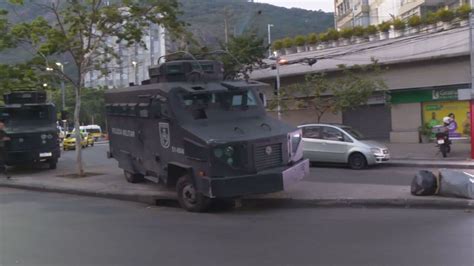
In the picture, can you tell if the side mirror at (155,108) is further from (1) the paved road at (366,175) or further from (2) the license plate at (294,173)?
(1) the paved road at (366,175)

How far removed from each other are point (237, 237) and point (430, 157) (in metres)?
14.1

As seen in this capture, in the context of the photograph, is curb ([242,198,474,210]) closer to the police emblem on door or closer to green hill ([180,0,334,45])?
the police emblem on door

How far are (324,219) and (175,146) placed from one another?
3.43 metres

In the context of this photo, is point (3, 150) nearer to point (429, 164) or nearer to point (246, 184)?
point (246, 184)

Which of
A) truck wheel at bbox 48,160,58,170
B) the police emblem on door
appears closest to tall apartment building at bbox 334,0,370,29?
truck wheel at bbox 48,160,58,170

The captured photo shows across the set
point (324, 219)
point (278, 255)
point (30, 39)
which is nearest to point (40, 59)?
point (30, 39)

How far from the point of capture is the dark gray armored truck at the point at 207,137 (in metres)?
10.3

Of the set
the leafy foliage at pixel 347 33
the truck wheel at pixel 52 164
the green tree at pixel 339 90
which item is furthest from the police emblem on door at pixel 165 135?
the leafy foliage at pixel 347 33

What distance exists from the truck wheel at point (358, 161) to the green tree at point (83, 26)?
24.1 ft

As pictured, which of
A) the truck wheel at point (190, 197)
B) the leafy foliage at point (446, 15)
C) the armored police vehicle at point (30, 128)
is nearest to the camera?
the truck wheel at point (190, 197)

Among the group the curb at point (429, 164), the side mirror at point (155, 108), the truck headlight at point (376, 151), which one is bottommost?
the curb at point (429, 164)

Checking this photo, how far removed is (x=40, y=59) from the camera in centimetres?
1812

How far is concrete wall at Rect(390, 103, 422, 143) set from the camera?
28.7 m

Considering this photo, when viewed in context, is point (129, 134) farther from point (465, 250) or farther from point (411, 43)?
point (411, 43)
